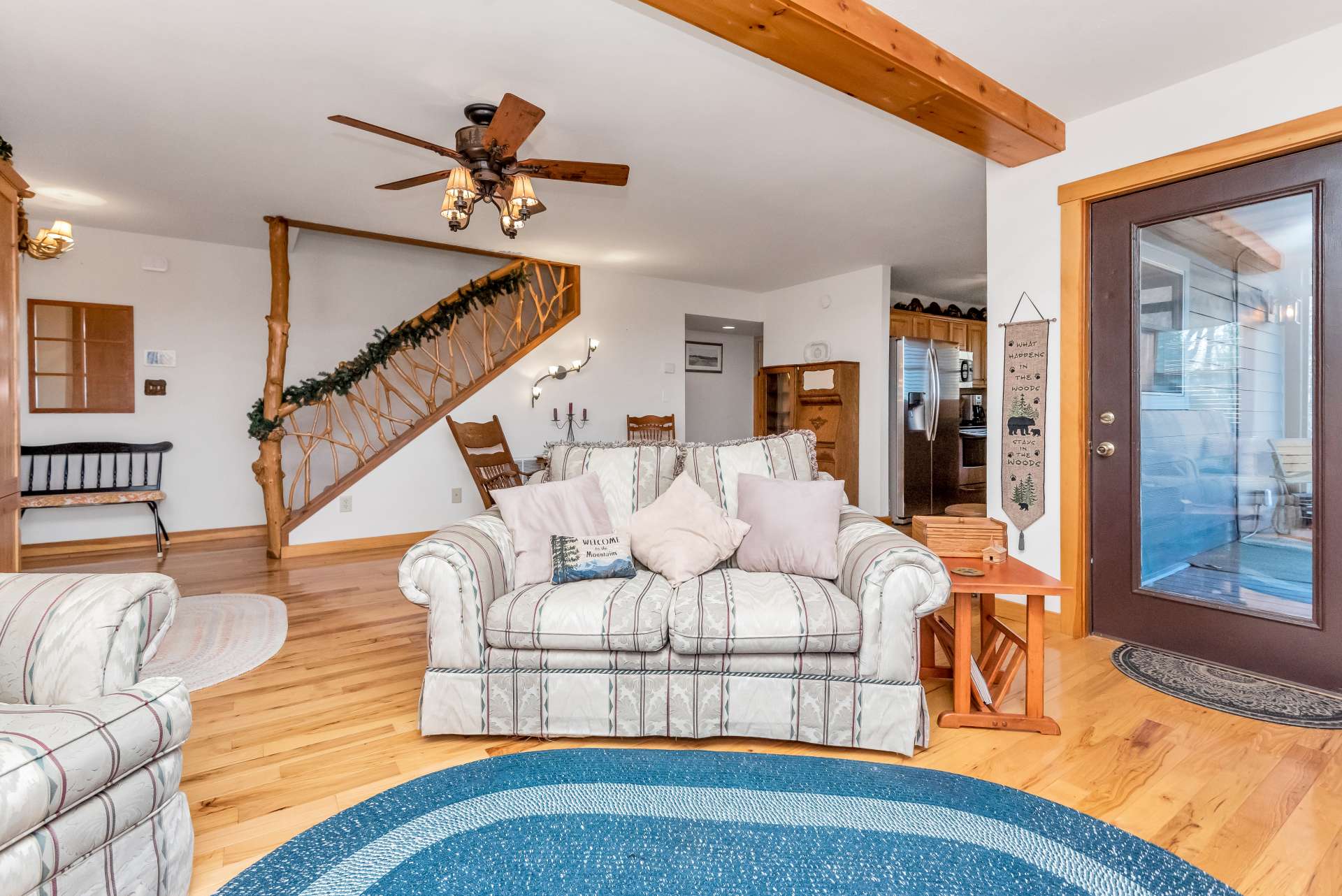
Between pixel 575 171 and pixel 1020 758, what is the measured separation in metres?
2.91

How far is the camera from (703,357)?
25.0ft

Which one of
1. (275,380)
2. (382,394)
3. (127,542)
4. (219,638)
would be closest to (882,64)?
(219,638)

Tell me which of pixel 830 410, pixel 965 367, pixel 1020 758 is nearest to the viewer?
pixel 1020 758

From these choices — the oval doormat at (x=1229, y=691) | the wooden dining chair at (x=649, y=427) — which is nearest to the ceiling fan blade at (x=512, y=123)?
the oval doormat at (x=1229, y=691)

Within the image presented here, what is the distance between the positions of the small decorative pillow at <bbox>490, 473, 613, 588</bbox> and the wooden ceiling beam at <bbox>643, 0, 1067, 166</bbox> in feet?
5.43

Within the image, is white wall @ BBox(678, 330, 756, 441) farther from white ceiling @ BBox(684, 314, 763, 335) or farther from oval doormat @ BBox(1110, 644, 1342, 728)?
oval doormat @ BBox(1110, 644, 1342, 728)

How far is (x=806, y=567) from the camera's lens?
7.36 feet

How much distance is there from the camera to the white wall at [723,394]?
755cm

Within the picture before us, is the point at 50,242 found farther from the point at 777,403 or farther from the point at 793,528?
the point at 777,403

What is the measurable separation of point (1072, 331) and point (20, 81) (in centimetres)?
479

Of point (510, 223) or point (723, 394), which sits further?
point (723, 394)

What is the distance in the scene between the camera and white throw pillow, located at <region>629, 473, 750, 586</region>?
2.27 m

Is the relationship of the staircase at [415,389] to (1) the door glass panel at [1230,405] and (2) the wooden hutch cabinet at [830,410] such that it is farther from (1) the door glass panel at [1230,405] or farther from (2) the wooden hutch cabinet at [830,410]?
(1) the door glass panel at [1230,405]

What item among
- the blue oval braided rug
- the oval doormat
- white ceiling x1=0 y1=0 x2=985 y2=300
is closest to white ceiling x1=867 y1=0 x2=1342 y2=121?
white ceiling x1=0 y1=0 x2=985 y2=300
